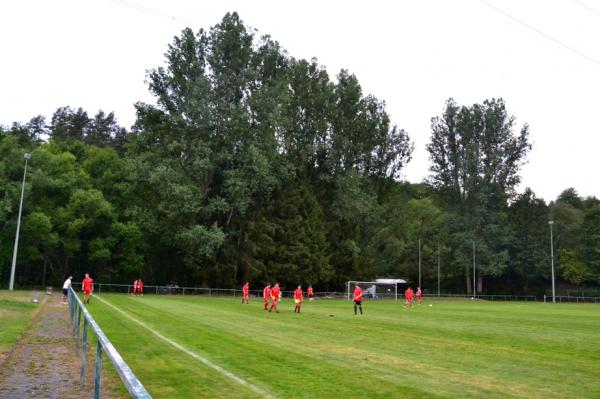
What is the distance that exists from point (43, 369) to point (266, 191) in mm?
48957

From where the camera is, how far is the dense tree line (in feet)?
175

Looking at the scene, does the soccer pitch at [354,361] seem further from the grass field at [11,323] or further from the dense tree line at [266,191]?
the dense tree line at [266,191]

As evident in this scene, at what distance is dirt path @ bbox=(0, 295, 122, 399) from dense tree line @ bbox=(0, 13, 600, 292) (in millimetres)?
34239

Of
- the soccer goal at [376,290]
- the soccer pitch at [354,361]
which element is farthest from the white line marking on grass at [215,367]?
the soccer goal at [376,290]

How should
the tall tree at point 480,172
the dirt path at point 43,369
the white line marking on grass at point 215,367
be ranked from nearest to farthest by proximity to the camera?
the dirt path at point 43,369 → the white line marking on grass at point 215,367 → the tall tree at point 480,172

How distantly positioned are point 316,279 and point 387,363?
172 ft

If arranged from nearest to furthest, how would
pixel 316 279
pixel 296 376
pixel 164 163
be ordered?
pixel 296 376
pixel 164 163
pixel 316 279

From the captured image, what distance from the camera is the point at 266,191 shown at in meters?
59.2

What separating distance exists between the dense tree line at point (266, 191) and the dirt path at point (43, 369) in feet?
112

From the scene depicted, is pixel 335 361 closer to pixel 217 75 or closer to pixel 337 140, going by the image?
pixel 217 75

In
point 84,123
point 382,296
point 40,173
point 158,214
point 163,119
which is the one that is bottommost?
point 382,296

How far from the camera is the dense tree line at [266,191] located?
53.3m

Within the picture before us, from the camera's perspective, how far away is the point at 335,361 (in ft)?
39.0

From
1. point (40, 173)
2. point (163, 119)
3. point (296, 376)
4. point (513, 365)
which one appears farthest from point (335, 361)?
point (40, 173)
